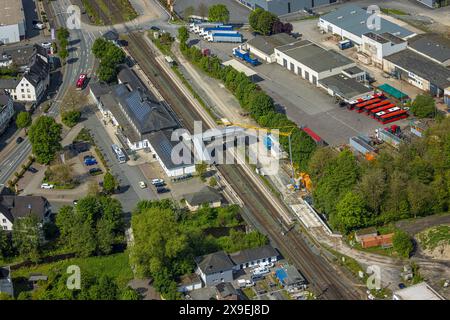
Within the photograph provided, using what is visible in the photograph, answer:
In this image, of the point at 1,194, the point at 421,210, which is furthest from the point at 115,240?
the point at 421,210

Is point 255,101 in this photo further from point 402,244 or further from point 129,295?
point 129,295

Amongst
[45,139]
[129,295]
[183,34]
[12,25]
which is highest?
[45,139]

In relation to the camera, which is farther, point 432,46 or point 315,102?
point 432,46

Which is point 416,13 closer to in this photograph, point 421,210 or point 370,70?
point 370,70

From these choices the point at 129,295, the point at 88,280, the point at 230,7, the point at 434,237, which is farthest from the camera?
the point at 230,7

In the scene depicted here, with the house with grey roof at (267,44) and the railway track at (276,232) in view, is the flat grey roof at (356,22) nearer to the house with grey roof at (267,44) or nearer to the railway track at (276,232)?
the house with grey roof at (267,44)

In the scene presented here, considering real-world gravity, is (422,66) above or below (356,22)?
above

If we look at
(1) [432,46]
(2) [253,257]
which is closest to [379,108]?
(1) [432,46]
